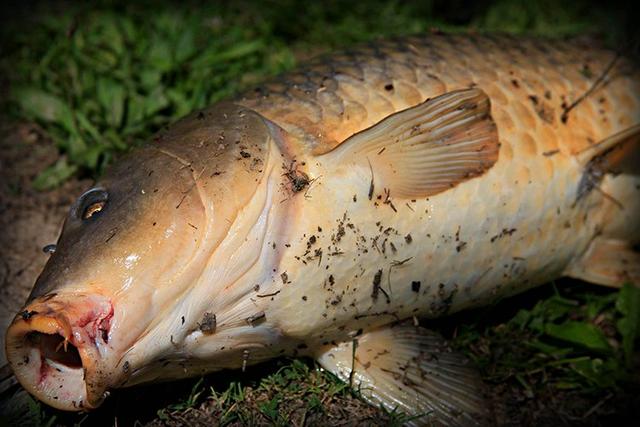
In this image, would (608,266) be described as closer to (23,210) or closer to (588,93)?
(588,93)

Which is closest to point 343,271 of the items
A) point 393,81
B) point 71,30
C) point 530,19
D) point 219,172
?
point 219,172

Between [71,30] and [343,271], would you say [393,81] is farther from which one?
[71,30]

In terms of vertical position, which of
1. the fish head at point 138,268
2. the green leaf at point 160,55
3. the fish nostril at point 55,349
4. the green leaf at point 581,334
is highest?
the green leaf at point 160,55

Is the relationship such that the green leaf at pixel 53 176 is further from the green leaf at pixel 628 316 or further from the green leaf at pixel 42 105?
the green leaf at pixel 628 316

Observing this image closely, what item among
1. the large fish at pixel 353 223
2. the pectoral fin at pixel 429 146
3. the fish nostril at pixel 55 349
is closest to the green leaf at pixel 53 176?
the large fish at pixel 353 223

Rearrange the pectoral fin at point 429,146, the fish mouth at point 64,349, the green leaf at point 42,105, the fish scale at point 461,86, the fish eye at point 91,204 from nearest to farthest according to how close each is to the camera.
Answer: the fish mouth at point 64,349 < the fish eye at point 91,204 < the pectoral fin at point 429,146 < the fish scale at point 461,86 < the green leaf at point 42,105

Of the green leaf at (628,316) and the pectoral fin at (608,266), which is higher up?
the pectoral fin at (608,266)

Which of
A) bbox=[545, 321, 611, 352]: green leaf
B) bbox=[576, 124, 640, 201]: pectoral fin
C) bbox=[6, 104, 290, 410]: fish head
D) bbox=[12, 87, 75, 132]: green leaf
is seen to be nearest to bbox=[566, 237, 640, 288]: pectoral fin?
bbox=[545, 321, 611, 352]: green leaf
